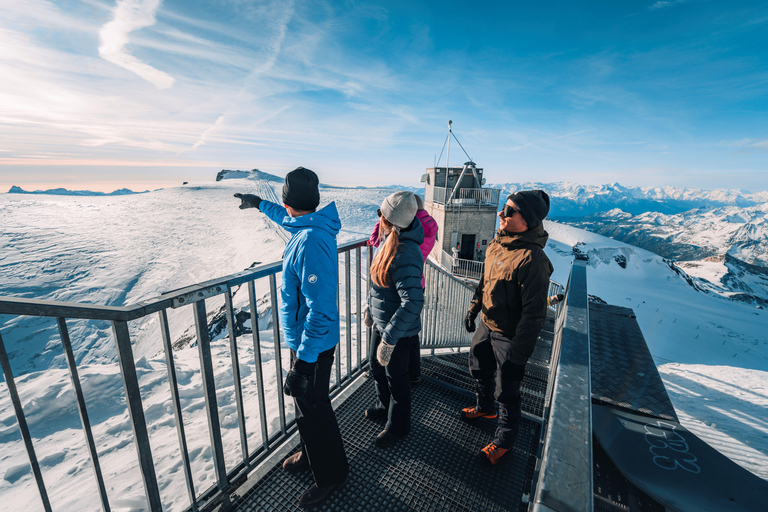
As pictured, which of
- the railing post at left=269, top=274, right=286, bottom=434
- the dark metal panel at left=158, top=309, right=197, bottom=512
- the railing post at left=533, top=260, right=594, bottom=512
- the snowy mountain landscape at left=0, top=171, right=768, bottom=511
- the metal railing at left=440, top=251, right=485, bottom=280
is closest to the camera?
the railing post at left=533, top=260, right=594, bottom=512

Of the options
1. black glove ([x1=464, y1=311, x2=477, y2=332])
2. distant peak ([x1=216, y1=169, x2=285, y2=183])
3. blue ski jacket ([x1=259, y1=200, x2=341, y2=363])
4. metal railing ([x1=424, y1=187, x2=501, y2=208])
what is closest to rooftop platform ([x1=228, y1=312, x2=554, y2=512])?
black glove ([x1=464, y1=311, x2=477, y2=332])

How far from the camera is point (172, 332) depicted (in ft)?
78.4

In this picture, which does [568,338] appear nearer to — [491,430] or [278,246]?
[491,430]

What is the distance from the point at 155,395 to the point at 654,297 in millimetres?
67786

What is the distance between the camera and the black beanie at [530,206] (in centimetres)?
267

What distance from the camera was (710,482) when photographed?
2949 millimetres

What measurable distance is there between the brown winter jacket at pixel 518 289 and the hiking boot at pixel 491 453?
769 mm

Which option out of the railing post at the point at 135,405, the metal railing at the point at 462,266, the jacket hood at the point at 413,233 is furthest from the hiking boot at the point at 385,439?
the metal railing at the point at 462,266

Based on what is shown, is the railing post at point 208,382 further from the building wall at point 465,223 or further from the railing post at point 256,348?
the building wall at point 465,223

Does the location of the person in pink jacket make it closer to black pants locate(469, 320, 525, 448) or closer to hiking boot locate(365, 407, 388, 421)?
hiking boot locate(365, 407, 388, 421)

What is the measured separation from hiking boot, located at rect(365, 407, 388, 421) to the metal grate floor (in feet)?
0.16

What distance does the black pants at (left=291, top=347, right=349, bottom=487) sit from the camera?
7.65 feet

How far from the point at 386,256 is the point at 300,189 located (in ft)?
2.82

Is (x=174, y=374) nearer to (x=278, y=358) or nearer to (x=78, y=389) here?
(x=78, y=389)
